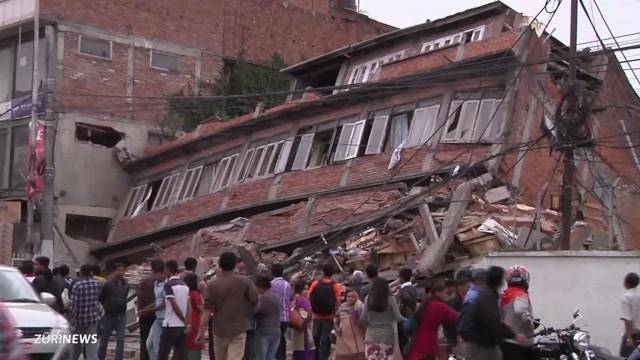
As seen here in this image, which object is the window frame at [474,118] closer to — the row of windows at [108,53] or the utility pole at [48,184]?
the utility pole at [48,184]

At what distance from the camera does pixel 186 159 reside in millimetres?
32281

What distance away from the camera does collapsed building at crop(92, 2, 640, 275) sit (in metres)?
20.6

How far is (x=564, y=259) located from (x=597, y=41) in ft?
19.5

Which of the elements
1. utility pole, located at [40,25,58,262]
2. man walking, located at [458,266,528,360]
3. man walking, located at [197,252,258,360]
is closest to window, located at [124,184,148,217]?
utility pole, located at [40,25,58,262]

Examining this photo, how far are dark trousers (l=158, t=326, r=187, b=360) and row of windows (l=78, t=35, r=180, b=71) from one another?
2401 cm

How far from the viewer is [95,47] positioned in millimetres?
35344

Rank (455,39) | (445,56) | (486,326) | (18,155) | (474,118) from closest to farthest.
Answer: (486,326) < (474,118) < (445,56) < (455,39) < (18,155)

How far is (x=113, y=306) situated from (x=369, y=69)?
17.2 metres

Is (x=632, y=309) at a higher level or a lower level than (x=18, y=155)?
lower

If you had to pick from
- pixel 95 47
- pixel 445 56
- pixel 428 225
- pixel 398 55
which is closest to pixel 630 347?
pixel 428 225

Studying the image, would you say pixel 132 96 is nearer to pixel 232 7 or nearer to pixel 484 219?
pixel 232 7

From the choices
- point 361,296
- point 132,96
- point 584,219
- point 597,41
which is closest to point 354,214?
point 584,219

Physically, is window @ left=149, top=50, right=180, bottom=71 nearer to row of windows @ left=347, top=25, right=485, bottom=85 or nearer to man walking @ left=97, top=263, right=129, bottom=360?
row of windows @ left=347, top=25, right=485, bottom=85

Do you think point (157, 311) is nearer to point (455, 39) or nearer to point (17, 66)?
point (455, 39)
